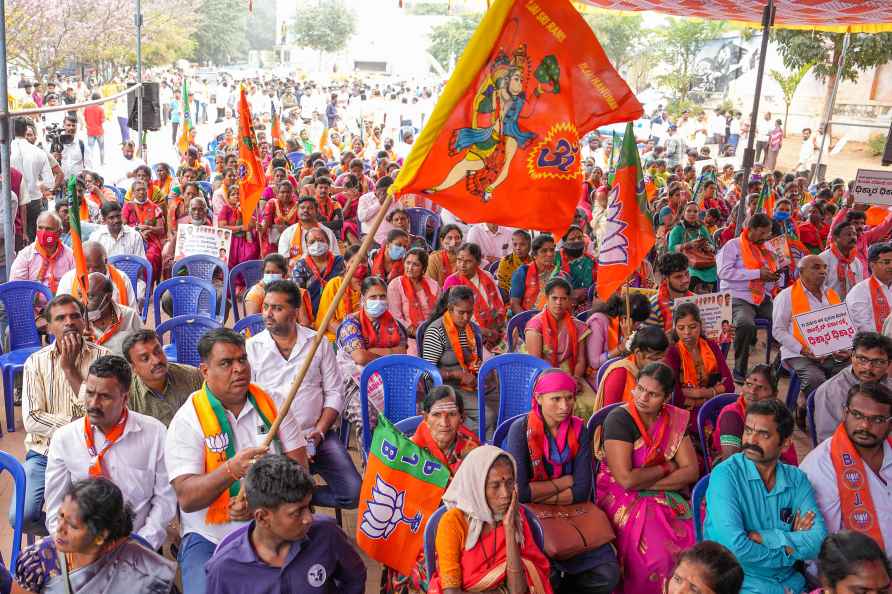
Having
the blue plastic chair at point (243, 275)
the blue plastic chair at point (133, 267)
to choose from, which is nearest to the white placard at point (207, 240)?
the blue plastic chair at point (243, 275)

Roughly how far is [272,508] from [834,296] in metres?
5.50

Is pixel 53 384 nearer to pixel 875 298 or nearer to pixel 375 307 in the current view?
pixel 375 307

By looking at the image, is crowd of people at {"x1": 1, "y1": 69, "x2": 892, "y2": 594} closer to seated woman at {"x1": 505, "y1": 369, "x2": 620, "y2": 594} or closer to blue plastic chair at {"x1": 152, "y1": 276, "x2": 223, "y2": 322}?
seated woman at {"x1": 505, "y1": 369, "x2": 620, "y2": 594}

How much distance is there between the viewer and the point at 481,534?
331cm

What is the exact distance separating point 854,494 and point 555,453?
1428mm

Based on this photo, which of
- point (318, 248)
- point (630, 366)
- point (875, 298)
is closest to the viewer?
point (630, 366)

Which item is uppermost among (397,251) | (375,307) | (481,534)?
(397,251)

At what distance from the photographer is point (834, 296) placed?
659cm

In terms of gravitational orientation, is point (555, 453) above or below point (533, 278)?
below

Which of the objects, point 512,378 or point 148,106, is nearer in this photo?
point 512,378

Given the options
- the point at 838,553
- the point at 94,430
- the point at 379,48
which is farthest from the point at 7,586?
the point at 379,48

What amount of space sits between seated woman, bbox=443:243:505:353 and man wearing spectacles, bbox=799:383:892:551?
3.07 m

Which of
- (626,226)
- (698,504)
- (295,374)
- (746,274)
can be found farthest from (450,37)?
(698,504)

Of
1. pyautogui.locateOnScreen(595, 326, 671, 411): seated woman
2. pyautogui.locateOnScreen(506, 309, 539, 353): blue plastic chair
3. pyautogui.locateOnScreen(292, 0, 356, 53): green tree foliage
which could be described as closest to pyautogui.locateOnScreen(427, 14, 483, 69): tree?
pyautogui.locateOnScreen(292, 0, 356, 53): green tree foliage
